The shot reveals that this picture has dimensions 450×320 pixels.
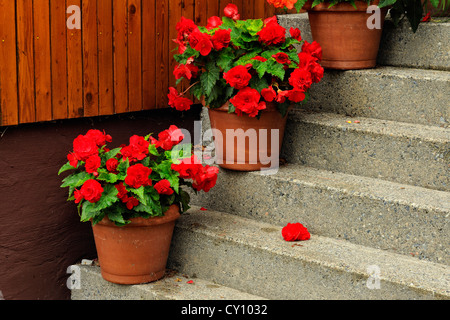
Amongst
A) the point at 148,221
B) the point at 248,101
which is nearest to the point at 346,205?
the point at 248,101

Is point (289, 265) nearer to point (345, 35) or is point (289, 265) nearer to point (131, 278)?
point (131, 278)

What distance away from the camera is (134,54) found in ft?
9.16

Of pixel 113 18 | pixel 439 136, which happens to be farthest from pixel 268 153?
pixel 113 18

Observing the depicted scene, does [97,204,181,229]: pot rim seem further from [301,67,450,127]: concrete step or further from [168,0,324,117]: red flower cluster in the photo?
[301,67,450,127]: concrete step

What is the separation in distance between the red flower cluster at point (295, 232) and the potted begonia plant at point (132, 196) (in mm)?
358

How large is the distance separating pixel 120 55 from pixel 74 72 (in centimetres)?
25

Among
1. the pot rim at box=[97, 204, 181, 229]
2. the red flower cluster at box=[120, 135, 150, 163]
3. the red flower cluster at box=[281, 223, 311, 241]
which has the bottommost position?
the red flower cluster at box=[281, 223, 311, 241]

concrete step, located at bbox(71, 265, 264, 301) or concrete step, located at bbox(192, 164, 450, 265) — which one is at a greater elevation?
concrete step, located at bbox(192, 164, 450, 265)

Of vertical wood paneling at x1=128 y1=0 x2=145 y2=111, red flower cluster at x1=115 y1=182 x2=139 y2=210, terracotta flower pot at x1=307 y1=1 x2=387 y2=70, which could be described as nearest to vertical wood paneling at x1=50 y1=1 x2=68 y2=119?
vertical wood paneling at x1=128 y1=0 x2=145 y2=111

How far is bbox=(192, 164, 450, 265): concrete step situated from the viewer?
7.59ft

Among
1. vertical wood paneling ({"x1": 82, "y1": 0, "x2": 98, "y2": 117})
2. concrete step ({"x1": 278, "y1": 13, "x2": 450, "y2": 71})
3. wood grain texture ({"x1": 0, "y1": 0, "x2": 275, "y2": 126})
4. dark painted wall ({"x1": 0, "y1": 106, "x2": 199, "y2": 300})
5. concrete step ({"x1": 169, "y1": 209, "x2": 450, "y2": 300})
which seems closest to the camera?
concrete step ({"x1": 169, "y1": 209, "x2": 450, "y2": 300})

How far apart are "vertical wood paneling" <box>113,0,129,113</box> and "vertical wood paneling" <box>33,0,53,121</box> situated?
0.33 meters

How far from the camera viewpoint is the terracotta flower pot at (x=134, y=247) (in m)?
2.41
